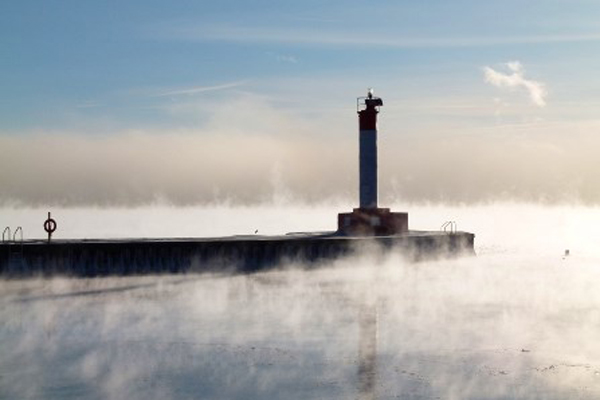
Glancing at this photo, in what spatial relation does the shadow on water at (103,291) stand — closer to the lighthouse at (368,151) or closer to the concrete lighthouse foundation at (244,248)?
the concrete lighthouse foundation at (244,248)

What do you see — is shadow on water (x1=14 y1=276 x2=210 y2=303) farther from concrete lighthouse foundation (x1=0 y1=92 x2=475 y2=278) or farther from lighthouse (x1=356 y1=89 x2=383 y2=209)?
lighthouse (x1=356 y1=89 x2=383 y2=209)

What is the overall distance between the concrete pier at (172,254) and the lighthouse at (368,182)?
1.63 m

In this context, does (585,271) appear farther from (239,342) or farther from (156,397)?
(156,397)

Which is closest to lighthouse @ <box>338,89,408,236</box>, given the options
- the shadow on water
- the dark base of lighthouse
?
the dark base of lighthouse

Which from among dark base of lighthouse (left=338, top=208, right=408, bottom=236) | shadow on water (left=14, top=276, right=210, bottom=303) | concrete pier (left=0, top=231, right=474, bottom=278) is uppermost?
dark base of lighthouse (left=338, top=208, right=408, bottom=236)

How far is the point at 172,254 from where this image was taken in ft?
136

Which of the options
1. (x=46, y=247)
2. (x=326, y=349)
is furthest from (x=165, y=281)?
(x=326, y=349)

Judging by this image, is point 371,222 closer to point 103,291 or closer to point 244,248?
point 244,248

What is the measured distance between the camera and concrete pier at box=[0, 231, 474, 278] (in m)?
37.4

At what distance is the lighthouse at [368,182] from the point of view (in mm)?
50250

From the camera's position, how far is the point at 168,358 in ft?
69.5

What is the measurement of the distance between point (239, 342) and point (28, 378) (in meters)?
6.47

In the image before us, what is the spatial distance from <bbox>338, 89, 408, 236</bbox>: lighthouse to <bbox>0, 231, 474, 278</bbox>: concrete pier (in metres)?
1.63

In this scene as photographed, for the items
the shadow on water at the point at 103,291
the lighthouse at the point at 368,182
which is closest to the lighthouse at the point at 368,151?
the lighthouse at the point at 368,182
